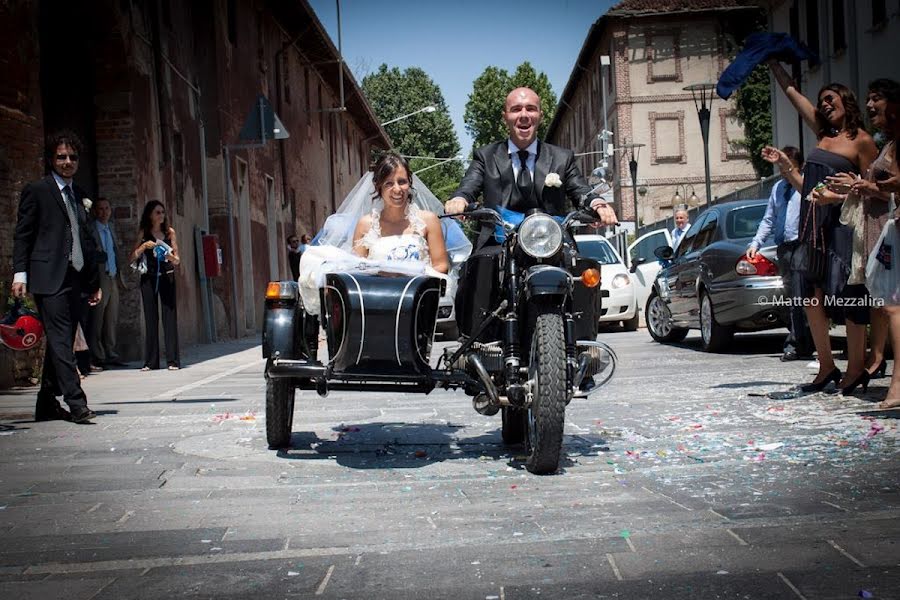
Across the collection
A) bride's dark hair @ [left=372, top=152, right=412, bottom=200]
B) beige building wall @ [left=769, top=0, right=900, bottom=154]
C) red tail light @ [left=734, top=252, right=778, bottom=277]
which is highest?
beige building wall @ [left=769, top=0, right=900, bottom=154]

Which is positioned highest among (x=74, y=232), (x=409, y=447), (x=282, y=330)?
(x=74, y=232)

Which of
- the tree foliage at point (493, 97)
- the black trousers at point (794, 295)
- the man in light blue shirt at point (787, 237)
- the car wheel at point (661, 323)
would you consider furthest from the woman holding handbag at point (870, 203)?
the tree foliage at point (493, 97)

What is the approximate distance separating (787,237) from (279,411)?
17.8ft

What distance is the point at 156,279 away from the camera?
44.3 feet

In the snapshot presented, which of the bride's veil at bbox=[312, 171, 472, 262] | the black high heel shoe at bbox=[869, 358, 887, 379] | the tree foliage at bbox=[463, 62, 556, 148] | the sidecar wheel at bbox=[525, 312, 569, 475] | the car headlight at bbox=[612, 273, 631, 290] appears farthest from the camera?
the tree foliage at bbox=[463, 62, 556, 148]

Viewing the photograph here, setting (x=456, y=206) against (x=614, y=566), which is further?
(x=456, y=206)

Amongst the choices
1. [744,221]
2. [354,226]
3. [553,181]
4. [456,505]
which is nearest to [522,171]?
[553,181]

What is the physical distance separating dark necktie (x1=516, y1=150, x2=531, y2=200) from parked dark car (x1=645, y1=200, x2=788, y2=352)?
549 cm

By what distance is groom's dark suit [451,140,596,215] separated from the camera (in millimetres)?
6418

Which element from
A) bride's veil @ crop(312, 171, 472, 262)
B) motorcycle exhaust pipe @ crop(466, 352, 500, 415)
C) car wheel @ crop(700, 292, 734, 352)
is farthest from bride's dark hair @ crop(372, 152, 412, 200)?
car wheel @ crop(700, 292, 734, 352)

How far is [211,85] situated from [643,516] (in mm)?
18841

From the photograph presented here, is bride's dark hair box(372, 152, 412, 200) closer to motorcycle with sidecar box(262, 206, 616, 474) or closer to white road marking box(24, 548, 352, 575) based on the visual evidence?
motorcycle with sidecar box(262, 206, 616, 474)

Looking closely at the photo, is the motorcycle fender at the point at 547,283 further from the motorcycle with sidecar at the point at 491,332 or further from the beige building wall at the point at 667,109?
the beige building wall at the point at 667,109

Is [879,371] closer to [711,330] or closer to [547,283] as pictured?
[711,330]
